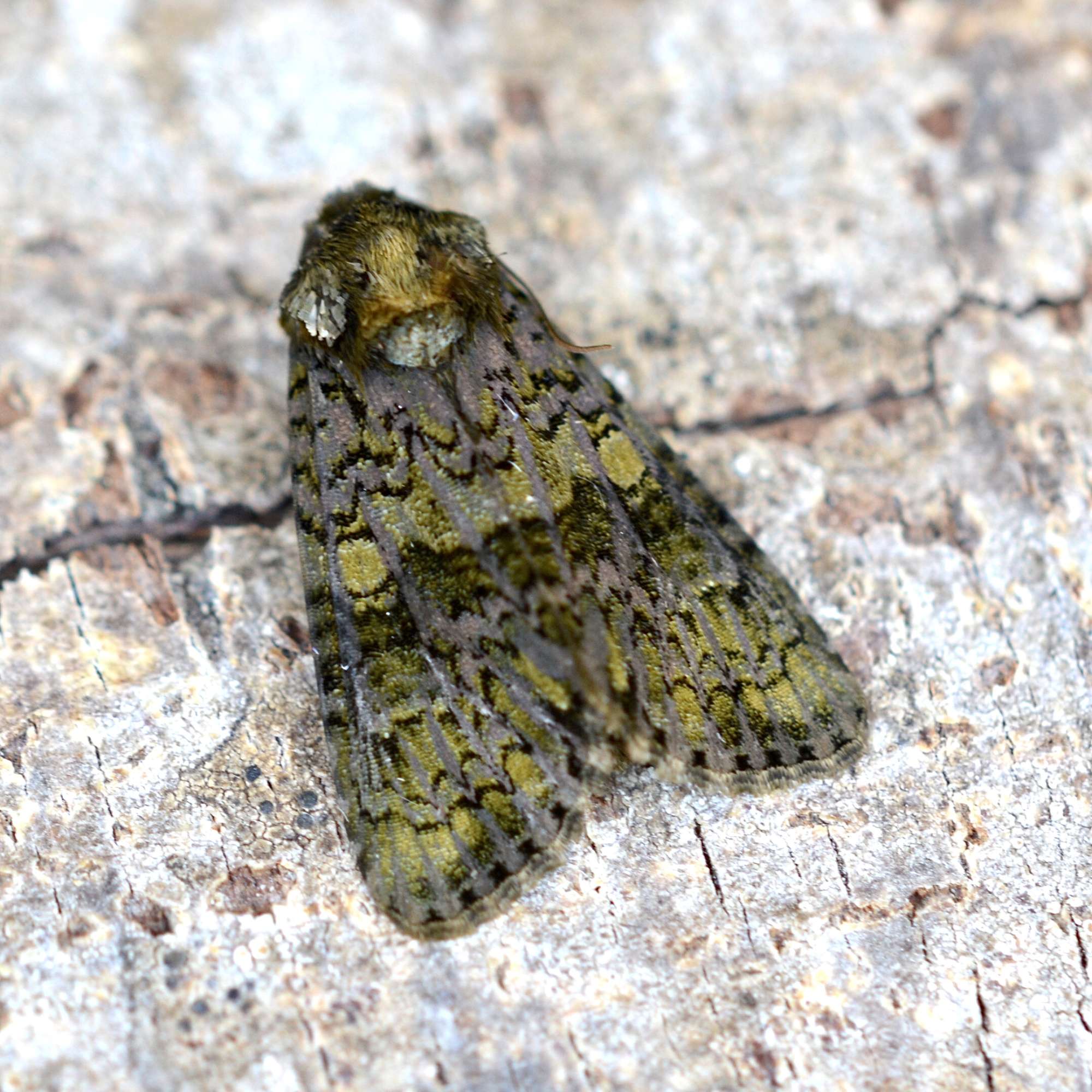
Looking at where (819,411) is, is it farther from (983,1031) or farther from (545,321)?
(983,1031)

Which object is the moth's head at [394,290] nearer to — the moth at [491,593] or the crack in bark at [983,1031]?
the moth at [491,593]

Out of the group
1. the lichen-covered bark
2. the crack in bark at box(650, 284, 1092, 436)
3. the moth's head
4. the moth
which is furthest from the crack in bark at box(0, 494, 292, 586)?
the crack in bark at box(650, 284, 1092, 436)

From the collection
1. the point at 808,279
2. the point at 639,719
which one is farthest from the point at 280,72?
the point at 639,719

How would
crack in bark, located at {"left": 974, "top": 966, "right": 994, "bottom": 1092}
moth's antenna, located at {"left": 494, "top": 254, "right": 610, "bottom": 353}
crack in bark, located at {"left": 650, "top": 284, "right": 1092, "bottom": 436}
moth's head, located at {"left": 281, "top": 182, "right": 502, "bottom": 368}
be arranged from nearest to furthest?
1. crack in bark, located at {"left": 974, "top": 966, "right": 994, "bottom": 1092}
2. moth's head, located at {"left": 281, "top": 182, "right": 502, "bottom": 368}
3. moth's antenna, located at {"left": 494, "top": 254, "right": 610, "bottom": 353}
4. crack in bark, located at {"left": 650, "top": 284, "right": 1092, "bottom": 436}

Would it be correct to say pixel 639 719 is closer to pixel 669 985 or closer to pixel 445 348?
pixel 669 985

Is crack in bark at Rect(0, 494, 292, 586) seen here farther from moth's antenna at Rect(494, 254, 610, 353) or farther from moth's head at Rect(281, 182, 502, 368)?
moth's antenna at Rect(494, 254, 610, 353)

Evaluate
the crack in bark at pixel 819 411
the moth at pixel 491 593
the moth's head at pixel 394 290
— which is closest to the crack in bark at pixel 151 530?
the moth at pixel 491 593

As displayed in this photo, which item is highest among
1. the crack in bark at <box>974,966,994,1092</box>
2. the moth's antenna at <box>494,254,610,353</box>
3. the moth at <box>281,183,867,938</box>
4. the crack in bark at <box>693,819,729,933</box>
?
the moth's antenna at <box>494,254,610,353</box>

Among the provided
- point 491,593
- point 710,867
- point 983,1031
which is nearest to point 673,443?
point 491,593
